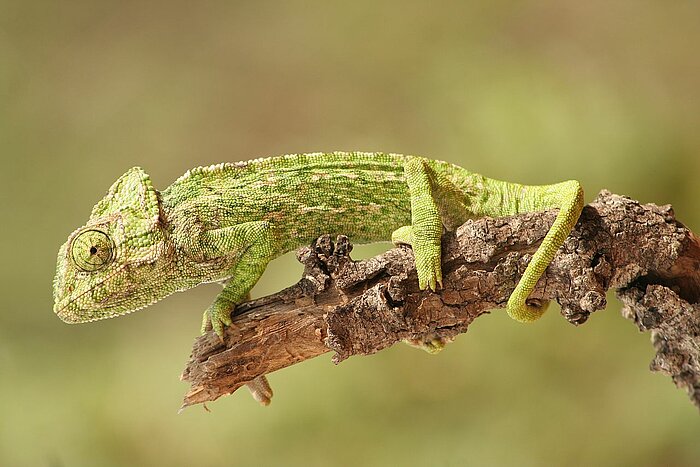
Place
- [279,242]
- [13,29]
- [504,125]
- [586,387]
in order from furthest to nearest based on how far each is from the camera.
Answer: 1. [13,29]
2. [504,125]
3. [586,387]
4. [279,242]

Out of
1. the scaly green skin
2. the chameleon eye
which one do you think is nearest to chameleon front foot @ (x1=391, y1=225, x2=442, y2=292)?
the scaly green skin

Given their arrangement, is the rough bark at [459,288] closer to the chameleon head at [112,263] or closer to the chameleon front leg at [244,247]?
the chameleon front leg at [244,247]

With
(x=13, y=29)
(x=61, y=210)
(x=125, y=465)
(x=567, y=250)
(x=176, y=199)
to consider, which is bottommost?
(x=125, y=465)

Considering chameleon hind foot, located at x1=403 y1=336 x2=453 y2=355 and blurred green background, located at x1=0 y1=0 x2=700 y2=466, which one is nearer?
chameleon hind foot, located at x1=403 y1=336 x2=453 y2=355

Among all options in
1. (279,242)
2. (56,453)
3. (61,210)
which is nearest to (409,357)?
(279,242)

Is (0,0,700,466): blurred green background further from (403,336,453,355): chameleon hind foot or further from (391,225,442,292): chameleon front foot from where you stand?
(391,225,442,292): chameleon front foot

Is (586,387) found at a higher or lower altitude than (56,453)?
higher

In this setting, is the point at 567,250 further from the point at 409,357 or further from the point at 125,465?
the point at 125,465
